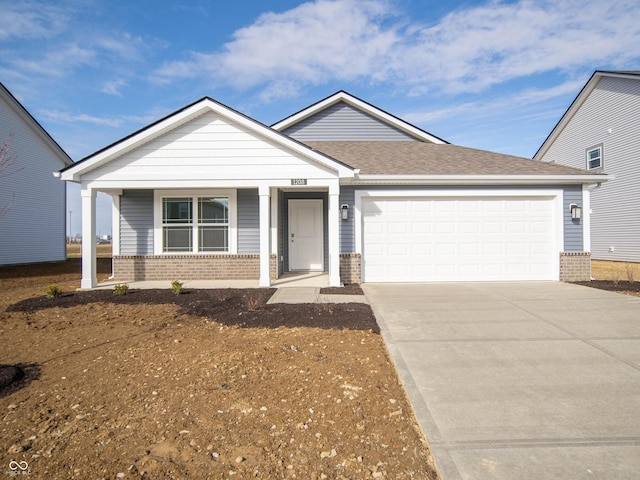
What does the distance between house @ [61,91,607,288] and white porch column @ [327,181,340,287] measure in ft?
0.12

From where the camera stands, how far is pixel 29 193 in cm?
1778

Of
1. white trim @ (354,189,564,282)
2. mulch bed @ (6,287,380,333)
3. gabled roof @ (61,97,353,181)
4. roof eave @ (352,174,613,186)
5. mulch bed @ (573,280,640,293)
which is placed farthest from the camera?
white trim @ (354,189,564,282)

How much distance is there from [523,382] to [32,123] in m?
22.4

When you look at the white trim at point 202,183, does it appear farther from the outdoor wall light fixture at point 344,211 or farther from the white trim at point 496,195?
the white trim at point 496,195

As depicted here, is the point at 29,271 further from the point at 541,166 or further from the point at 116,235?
the point at 541,166

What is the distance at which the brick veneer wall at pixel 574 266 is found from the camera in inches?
394

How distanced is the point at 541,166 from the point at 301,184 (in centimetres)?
703

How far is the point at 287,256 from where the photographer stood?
1174 cm

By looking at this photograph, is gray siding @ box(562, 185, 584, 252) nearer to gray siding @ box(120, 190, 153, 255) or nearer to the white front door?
the white front door

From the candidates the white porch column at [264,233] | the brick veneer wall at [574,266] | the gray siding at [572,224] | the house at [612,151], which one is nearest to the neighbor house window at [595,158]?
the house at [612,151]

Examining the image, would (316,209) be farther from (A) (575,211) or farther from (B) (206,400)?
(B) (206,400)

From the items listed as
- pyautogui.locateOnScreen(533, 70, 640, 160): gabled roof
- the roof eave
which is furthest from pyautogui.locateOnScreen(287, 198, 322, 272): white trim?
pyautogui.locateOnScreen(533, 70, 640, 160): gabled roof

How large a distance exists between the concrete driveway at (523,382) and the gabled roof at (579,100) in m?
13.2

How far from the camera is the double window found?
1083 centimetres
